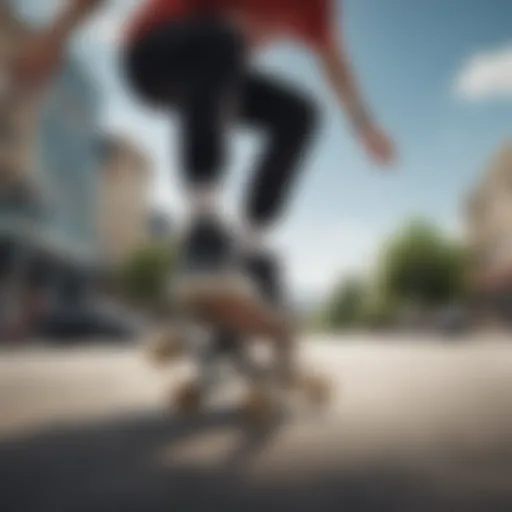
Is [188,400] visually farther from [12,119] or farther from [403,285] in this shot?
[12,119]

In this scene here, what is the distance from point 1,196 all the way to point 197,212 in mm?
326

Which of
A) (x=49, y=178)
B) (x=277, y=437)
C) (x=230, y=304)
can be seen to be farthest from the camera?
(x=49, y=178)

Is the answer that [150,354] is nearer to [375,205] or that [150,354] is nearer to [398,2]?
[375,205]

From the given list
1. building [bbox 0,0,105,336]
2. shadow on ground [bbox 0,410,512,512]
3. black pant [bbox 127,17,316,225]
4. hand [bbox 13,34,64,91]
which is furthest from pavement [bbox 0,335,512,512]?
hand [bbox 13,34,64,91]

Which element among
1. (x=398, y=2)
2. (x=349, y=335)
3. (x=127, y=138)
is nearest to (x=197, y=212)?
(x=127, y=138)

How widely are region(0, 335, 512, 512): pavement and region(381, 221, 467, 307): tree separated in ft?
0.21

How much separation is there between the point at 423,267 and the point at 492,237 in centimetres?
13

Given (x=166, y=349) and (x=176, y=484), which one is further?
(x=166, y=349)

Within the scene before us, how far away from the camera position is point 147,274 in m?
0.90

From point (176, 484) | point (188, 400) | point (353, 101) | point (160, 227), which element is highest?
point (353, 101)

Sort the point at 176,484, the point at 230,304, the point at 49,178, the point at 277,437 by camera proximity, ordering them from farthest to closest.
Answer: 1. the point at 49,178
2. the point at 230,304
3. the point at 277,437
4. the point at 176,484

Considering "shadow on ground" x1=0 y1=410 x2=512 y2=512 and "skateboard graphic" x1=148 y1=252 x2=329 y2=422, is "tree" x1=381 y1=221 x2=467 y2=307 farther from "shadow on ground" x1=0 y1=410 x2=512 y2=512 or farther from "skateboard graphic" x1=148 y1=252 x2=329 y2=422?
"shadow on ground" x1=0 y1=410 x2=512 y2=512

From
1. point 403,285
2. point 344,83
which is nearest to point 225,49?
point 344,83

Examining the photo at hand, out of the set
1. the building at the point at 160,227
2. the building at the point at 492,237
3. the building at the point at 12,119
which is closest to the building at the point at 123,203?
the building at the point at 160,227
